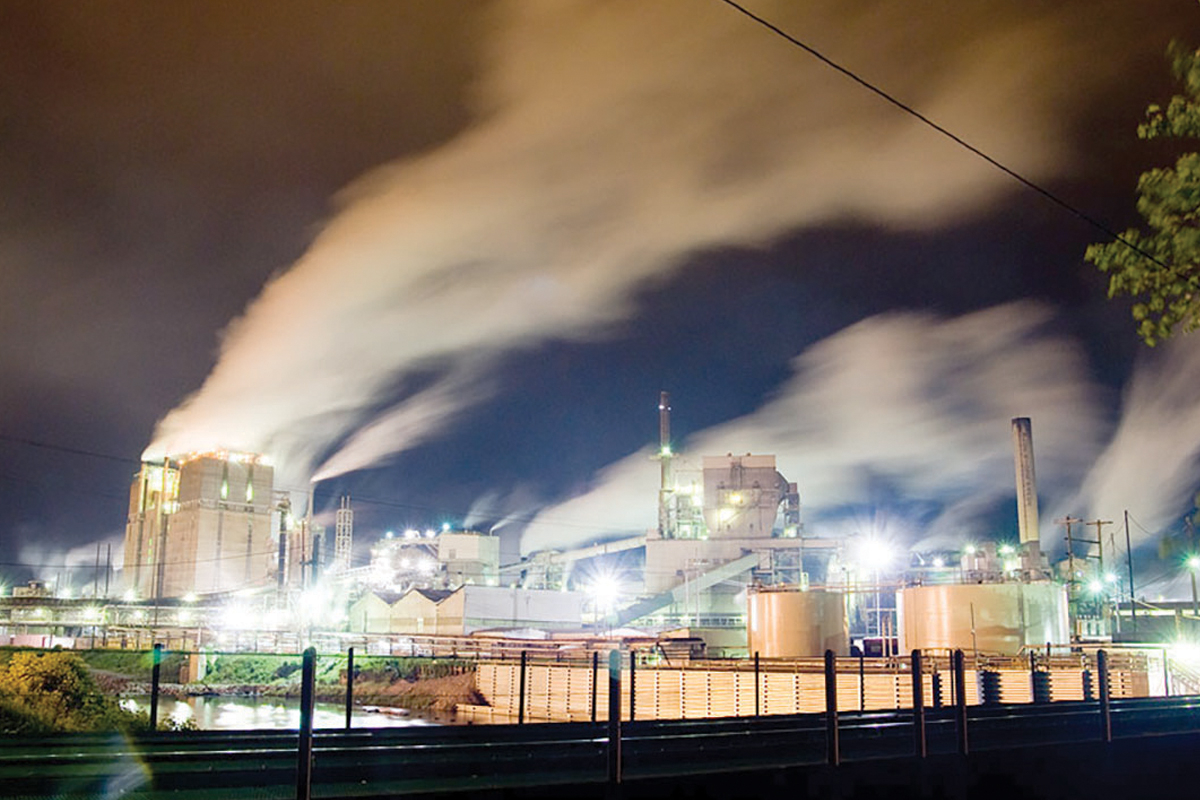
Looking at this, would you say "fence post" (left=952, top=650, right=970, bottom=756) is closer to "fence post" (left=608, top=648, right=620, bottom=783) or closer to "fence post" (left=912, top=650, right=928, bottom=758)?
"fence post" (left=912, top=650, right=928, bottom=758)

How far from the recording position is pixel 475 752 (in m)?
12.7

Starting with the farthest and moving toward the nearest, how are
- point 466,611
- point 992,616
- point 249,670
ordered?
point 466,611 → point 249,670 → point 992,616

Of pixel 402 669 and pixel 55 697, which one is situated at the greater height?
pixel 55 697

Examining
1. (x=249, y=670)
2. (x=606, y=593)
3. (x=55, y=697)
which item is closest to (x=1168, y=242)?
(x=55, y=697)

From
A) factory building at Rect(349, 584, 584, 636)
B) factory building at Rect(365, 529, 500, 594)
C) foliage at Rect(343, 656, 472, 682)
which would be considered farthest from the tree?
factory building at Rect(365, 529, 500, 594)

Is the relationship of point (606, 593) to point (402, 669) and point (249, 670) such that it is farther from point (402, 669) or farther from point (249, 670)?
point (249, 670)

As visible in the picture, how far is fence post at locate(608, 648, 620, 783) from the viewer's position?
332 inches

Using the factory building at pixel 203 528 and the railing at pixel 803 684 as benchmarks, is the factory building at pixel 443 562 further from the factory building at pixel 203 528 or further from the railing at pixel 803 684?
the railing at pixel 803 684

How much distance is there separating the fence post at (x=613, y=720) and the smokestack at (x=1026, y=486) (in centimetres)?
8928

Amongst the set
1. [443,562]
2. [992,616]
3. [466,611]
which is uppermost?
[443,562]

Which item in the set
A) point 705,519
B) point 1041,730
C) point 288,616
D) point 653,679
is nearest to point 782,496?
point 705,519

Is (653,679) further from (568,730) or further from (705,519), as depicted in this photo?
(705,519)

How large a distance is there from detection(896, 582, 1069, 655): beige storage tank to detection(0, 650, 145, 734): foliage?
1336 inches

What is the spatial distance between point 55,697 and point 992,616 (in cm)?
3787
